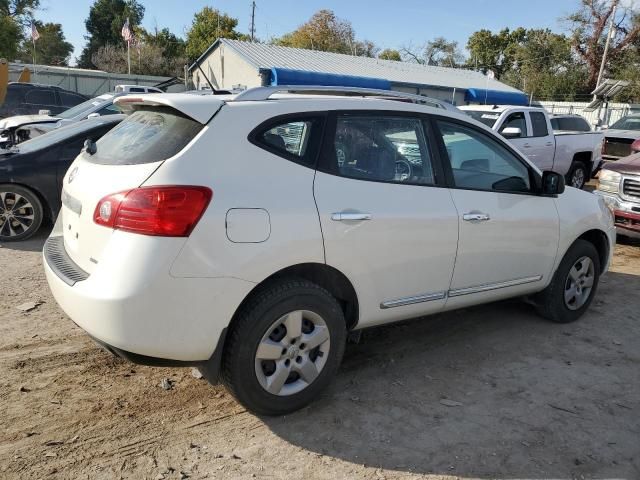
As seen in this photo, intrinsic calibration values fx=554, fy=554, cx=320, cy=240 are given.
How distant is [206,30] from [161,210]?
5907cm

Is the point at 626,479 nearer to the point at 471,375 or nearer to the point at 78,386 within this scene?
the point at 471,375

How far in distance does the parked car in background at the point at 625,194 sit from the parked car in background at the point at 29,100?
14.6 meters

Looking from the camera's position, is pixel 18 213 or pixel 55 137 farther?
pixel 55 137

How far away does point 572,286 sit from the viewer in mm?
4816

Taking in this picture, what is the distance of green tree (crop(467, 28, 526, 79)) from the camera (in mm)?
64438

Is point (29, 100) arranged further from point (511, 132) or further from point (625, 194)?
point (625, 194)

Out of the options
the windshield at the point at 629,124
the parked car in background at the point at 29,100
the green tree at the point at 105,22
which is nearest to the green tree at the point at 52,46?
the green tree at the point at 105,22

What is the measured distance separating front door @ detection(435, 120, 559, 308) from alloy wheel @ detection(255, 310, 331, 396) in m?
1.13

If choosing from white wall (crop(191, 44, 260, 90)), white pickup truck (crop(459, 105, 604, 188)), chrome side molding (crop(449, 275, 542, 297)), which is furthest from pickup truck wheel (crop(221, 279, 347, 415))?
white wall (crop(191, 44, 260, 90))

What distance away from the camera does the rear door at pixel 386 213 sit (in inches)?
124

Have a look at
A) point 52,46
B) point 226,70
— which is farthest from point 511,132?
point 52,46

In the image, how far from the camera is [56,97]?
16219 mm

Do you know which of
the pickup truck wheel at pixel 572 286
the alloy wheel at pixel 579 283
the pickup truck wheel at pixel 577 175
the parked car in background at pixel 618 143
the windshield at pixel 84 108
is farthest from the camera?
the parked car in background at pixel 618 143

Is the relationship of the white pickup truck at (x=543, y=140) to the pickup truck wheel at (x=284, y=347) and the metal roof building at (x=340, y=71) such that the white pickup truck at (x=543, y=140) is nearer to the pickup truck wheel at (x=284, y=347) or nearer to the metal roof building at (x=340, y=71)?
the pickup truck wheel at (x=284, y=347)
